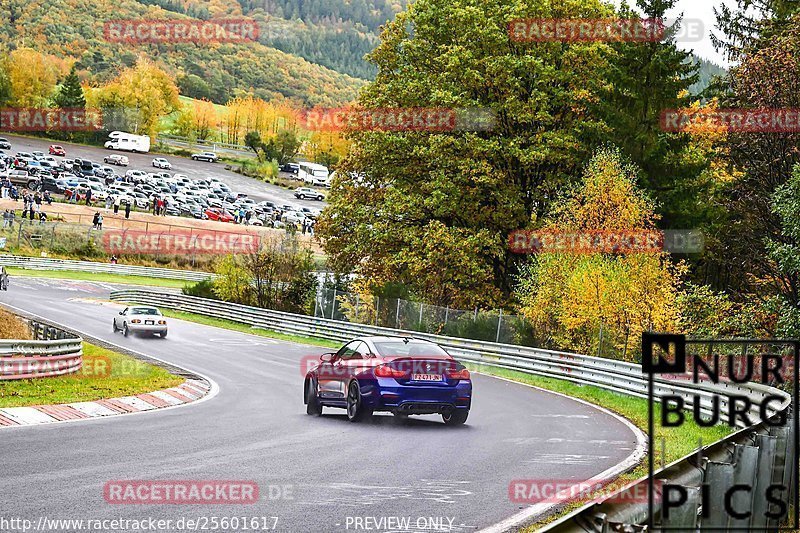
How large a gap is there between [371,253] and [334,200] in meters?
3.68

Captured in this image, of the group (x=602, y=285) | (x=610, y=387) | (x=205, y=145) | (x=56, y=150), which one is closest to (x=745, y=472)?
(x=610, y=387)

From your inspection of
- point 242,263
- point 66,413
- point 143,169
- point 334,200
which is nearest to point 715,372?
point 66,413

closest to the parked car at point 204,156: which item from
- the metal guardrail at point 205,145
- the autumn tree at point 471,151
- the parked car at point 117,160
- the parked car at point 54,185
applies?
the metal guardrail at point 205,145

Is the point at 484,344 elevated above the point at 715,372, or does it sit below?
below

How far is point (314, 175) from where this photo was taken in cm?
15588

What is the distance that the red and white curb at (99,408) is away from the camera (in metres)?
15.8

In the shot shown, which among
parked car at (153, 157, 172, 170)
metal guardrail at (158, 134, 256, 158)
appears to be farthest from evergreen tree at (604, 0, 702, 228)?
metal guardrail at (158, 134, 256, 158)

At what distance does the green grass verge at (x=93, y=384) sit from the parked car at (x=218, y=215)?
75872 mm

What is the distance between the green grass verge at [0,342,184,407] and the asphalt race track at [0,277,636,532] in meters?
1.90

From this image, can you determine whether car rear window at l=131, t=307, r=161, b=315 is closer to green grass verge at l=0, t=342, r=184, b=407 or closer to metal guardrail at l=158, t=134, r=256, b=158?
green grass verge at l=0, t=342, r=184, b=407

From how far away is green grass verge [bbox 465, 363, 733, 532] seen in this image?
12672 millimetres

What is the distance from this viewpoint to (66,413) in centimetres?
1683

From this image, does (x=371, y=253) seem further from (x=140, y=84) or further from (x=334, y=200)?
(x=140, y=84)

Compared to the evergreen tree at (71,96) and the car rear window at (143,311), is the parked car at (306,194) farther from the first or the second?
the car rear window at (143,311)
